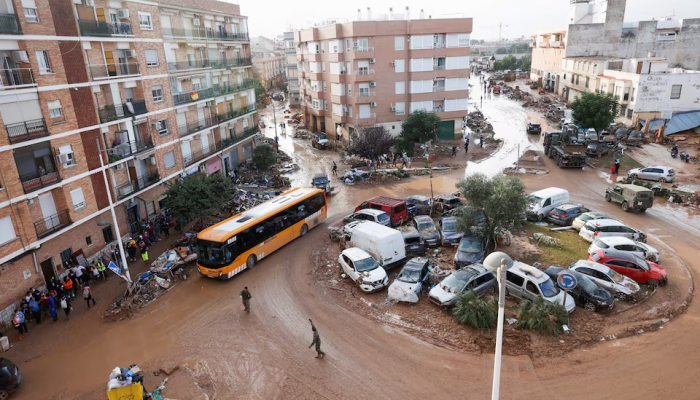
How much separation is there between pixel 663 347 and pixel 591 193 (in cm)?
1872

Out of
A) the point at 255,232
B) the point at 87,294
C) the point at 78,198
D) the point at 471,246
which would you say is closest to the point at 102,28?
the point at 78,198

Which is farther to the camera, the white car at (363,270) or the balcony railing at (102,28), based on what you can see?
the balcony railing at (102,28)

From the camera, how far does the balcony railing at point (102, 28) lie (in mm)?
23328

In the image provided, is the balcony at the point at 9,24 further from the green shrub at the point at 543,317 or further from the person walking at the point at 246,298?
the green shrub at the point at 543,317

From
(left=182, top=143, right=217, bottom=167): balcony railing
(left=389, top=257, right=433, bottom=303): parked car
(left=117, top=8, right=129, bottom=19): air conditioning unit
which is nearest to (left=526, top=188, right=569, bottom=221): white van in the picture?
(left=389, top=257, right=433, bottom=303): parked car

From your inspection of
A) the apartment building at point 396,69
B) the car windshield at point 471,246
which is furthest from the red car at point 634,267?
the apartment building at point 396,69

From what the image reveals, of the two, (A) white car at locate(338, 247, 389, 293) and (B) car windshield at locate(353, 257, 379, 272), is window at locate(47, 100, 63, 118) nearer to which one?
(A) white car at locate(338, 247, 389, 293)

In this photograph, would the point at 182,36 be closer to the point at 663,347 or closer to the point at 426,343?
the point at 426,343

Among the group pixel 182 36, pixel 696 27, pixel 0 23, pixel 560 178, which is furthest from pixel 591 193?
pixel 696 27

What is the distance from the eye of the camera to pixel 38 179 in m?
20.5

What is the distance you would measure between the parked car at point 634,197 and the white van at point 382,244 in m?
16.0

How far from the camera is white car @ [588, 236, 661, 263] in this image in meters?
20.7

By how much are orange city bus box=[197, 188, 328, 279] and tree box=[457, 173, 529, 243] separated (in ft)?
31.0

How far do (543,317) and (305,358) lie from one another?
8984 millimetres
